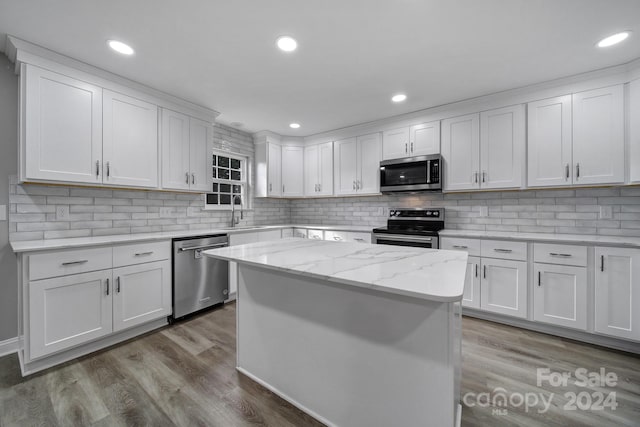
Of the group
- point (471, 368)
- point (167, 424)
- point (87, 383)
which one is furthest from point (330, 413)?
point (87, 383)

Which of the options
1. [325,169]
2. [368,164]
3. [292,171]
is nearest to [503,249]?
[368,164]

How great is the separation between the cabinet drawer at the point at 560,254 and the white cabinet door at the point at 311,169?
304cm

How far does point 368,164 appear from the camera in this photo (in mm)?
4004

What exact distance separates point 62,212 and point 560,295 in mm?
4700

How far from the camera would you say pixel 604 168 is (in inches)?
98.1

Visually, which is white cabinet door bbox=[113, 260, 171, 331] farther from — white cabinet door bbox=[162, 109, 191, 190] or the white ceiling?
the white ceiling

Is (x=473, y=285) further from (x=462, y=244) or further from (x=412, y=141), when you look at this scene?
(x=412, y=141)

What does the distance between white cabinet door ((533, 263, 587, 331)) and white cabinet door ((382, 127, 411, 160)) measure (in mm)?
1999

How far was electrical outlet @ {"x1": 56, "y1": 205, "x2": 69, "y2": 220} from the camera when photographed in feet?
8.02

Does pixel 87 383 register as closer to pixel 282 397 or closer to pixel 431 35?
pixel 282 397

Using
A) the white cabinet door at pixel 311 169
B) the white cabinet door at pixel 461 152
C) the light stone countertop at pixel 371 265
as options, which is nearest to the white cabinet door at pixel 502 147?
the white cabinet door at pixel 461 152

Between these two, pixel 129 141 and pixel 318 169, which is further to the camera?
pixel 318 169

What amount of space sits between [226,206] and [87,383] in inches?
104

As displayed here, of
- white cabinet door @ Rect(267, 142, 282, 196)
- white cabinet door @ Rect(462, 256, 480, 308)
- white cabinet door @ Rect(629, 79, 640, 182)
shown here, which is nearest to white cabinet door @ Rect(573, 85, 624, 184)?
white cabinet door @ Rect(629, 79, 640, 182)
